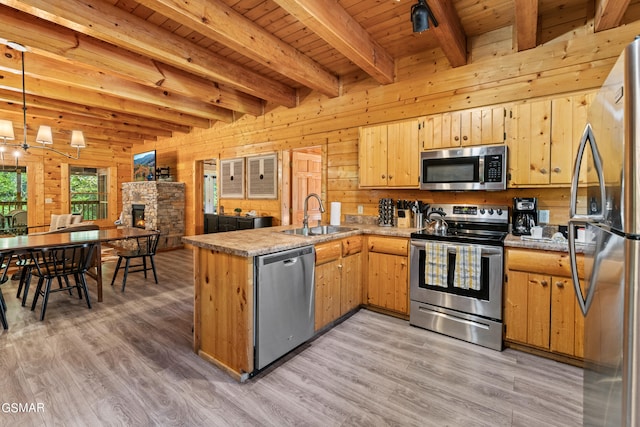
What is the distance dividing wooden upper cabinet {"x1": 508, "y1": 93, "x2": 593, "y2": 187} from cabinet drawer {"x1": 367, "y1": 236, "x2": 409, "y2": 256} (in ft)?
3.75

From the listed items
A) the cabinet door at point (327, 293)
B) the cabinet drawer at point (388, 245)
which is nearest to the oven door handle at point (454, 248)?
the cabinet drawer at point (388, 245)

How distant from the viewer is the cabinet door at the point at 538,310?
2.38 meters

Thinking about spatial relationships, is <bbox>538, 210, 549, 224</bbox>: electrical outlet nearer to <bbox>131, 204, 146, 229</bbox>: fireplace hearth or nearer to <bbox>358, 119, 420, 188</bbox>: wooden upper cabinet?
<bbox>358, 119, 420, 188</bbox>: wooden upper cabinet

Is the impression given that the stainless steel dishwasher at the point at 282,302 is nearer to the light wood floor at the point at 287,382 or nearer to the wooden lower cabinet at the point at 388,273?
the light wood floor at the point at 287,382

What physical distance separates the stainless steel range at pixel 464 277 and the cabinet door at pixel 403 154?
0.66 metres

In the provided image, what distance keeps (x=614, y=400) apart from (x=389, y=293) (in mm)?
2312

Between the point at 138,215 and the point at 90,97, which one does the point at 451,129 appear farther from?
the point at 138,215

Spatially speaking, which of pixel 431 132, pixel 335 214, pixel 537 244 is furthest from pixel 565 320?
pixel 335 214

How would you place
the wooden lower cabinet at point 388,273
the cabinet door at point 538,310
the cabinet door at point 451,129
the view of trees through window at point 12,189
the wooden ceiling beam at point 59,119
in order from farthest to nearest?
the view of trees through window at point 12,189 → the wooden ceiling beam at point 59,119 → the wooden lower cabinet at point 388,273 → the cabinet door at point 451,129 → the cabinet door at point 538,310

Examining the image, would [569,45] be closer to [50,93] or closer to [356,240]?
[356,240]

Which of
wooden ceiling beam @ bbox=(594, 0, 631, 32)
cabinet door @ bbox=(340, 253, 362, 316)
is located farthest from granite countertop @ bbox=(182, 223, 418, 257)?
wooden ceiling beam @ bbox=(594, 0, 631, 32)

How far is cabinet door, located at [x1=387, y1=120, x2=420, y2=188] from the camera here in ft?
10.9

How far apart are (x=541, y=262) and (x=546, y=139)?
3.55 feet

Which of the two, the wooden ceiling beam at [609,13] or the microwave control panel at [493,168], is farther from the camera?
the microwave control panel at [493,168]
